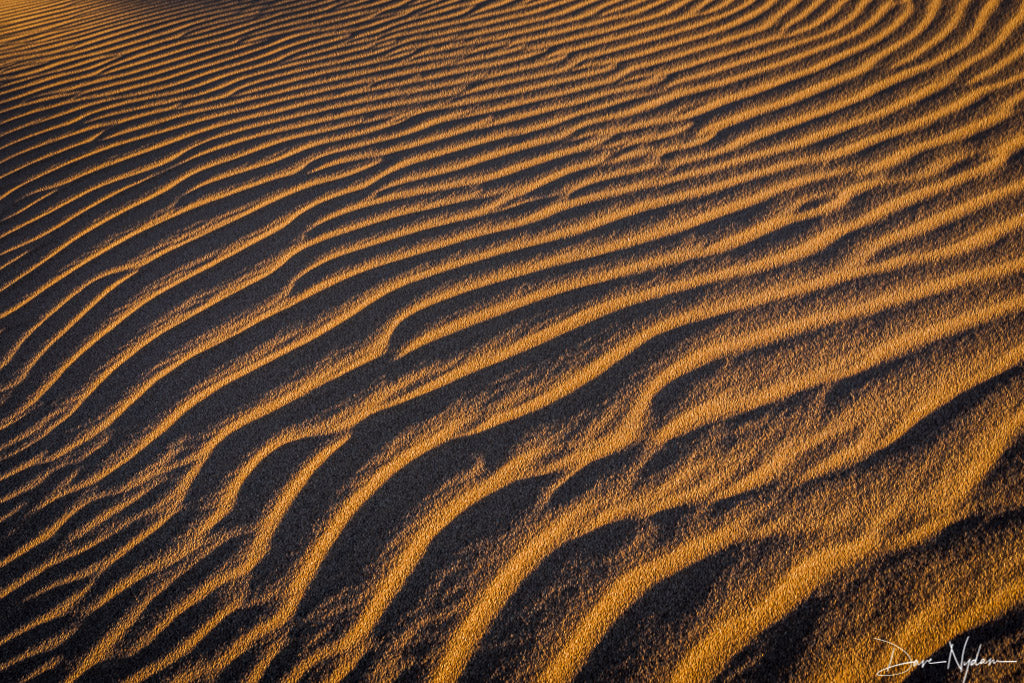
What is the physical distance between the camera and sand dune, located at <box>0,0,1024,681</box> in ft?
5.59

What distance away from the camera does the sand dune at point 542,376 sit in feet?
5.59

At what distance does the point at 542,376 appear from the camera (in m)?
2.17

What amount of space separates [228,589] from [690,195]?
237cm

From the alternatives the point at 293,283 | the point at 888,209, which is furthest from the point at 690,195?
the point at 293,283
